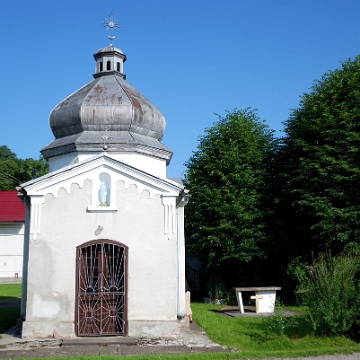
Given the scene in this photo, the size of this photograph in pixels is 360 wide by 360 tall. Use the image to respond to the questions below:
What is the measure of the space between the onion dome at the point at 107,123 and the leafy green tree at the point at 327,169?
5902 millimetres

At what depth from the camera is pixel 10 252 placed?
3031 cm

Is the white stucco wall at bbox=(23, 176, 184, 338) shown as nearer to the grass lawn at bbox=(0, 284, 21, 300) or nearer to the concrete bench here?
the concrete bench

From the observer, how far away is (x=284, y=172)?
20688mm

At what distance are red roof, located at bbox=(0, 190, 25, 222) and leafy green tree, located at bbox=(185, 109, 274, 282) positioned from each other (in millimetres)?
13894

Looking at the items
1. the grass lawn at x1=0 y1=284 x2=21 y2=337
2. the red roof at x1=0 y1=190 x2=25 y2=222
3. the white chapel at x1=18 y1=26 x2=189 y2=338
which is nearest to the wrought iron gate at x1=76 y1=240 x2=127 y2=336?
the white chapel at x1=18 y1=26 x2=189 y2=338

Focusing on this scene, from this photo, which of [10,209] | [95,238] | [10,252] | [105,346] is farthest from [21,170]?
[105,346]

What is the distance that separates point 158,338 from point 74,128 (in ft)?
25.8

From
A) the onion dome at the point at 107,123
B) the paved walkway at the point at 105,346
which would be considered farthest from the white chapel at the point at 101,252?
the onion dome at the point at 107,123

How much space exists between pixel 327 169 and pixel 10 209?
71.7 ft

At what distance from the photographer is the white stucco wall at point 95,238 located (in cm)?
1178

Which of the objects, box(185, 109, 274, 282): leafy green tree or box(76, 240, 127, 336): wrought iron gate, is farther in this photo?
box(185, 109, 274, 282): leafy green tree

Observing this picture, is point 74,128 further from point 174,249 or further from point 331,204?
point 331,204

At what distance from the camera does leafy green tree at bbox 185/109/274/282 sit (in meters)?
19.8

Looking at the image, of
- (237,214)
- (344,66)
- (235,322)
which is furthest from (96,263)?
(344,66)
